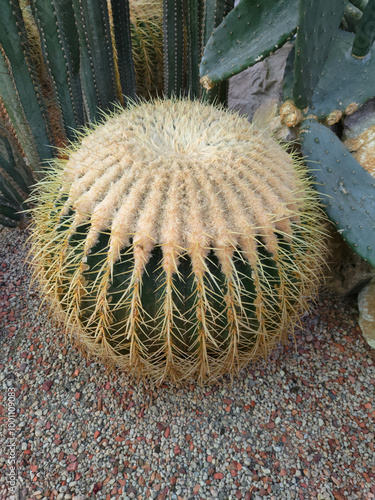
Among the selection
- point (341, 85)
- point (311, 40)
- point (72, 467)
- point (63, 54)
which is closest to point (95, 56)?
point (63, 54)

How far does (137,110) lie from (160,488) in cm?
119

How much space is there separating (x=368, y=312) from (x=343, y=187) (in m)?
0.51

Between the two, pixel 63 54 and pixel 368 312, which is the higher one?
pixel 63 54

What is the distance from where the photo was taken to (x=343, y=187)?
4.32 feet

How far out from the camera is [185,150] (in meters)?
1.08

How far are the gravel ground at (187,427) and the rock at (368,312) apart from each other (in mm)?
56

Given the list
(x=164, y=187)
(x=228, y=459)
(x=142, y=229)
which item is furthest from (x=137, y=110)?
(x=228, y=459)

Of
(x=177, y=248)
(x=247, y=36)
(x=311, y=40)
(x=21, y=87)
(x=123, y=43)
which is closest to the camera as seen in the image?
(x=177, y=248)

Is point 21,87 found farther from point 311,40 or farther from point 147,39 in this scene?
point 311,40

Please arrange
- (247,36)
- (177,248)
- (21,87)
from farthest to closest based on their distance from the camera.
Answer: (21,87) → (247,36) → (177,248)

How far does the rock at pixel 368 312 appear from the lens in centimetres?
140

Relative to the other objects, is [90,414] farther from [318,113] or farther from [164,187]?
[318,113]

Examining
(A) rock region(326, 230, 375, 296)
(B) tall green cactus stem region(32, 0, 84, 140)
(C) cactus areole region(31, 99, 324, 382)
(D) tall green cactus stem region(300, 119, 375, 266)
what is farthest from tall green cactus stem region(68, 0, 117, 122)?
(A) rock region(326, 230, 375, 296)

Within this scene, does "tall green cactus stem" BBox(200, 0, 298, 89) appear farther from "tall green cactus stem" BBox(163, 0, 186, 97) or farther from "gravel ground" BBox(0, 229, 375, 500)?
"gravel ground" BBox(0, 229, 375, 500)
